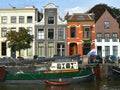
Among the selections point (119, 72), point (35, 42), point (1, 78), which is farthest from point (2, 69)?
point (35, 42)

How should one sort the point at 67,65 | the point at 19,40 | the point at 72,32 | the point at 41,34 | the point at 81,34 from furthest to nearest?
the point at 41,34, the point at 72,32, the point at 81,34, the point at 19,40, the point at 67,65

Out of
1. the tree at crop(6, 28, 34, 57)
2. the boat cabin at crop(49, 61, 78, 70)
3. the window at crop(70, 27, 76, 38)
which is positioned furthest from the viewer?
the window at crop(70, 27, 76, 38)

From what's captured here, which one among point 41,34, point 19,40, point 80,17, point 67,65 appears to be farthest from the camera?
point 41,34

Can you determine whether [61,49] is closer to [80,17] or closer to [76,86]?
[80,17]


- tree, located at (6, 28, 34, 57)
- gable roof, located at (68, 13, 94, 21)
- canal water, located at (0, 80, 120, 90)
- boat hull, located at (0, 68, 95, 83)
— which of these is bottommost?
canal water, located at (0, 80, 120, 90)

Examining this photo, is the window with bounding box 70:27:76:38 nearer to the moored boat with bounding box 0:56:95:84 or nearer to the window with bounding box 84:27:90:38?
the window with bounding box 84:27:90:38

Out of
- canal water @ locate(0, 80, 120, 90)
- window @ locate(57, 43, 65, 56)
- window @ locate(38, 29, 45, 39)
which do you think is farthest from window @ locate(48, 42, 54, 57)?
canal water @ locate(0, 80, 120, 90)

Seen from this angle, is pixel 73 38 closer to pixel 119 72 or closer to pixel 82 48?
pixel 82 48

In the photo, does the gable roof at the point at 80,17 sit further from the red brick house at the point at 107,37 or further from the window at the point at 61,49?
the window at the point at 61,49

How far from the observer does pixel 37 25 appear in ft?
244

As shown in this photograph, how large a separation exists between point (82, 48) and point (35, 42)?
31.5ft

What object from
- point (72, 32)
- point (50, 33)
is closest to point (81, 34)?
point (72, 32)

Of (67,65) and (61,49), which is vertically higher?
(61,49)

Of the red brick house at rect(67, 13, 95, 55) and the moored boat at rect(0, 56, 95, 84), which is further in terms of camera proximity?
the red brick house at rect(67, 13, 95, 55)
